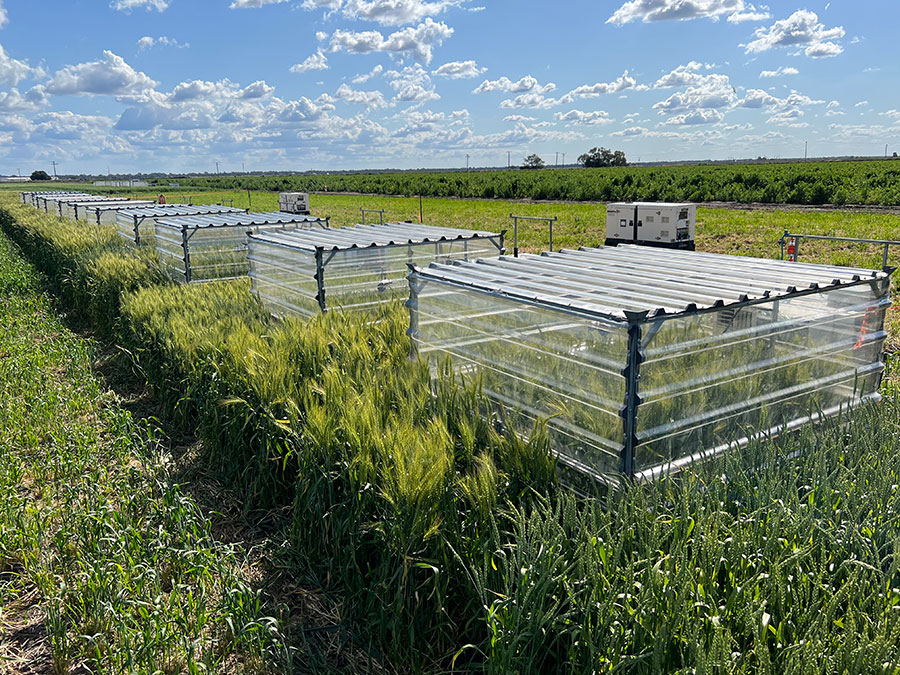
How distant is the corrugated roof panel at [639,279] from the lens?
4422mm

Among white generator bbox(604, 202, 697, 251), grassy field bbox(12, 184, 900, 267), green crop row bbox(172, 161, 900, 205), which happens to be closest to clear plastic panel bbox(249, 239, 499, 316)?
grassy field bbox(12, 184, 900, 267)

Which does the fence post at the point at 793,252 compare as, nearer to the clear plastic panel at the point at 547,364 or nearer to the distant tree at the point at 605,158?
the clear plastic panel at the point at 547,364

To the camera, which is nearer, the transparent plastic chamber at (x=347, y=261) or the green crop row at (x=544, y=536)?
the green crop row at (x=544, y=536)

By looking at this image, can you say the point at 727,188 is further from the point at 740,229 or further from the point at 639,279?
the point at 639,279

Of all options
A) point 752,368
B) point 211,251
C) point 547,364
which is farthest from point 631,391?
point 211,251

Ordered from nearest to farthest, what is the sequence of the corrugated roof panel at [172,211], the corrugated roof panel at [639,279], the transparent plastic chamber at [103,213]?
the corrugated roof panel at [639,279]
the corrugated roof panel at [172,211]
the transparent plastic chamber at [103,213]

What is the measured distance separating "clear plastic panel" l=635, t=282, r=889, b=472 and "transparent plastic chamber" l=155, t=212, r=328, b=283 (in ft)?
33.2

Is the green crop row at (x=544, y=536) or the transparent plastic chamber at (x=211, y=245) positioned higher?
the transparent plastic chamber at (x=211, y=245)

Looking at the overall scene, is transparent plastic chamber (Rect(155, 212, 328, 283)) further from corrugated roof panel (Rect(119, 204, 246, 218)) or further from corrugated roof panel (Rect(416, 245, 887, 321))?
corrugated roof panel (Rect(416, 245, 887, 321))

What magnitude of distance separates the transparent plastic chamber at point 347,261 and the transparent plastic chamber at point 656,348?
344 centimetres

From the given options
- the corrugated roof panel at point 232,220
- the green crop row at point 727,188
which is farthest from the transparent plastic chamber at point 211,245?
the green crop row at point 727,188

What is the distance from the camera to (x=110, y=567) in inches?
181

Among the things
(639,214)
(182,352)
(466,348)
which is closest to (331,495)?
(466,348)

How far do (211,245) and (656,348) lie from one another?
11425 mm
